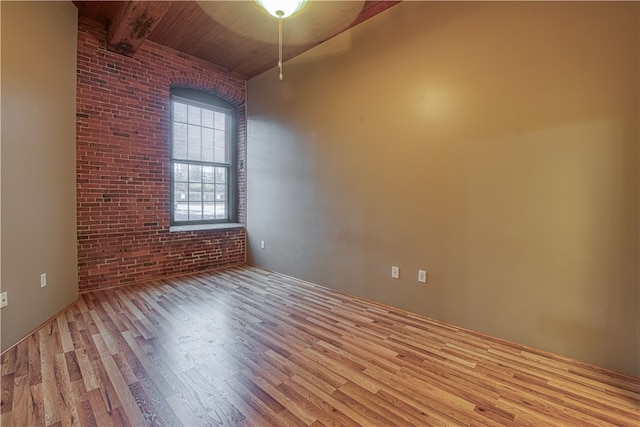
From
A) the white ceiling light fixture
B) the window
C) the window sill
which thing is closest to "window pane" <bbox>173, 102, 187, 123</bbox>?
the window

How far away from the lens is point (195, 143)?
4.37m

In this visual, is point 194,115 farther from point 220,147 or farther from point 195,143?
point 220,147

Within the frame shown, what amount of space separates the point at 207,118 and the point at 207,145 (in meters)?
0.42

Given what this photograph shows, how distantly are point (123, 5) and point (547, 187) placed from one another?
3999mm

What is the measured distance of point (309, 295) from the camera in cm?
332

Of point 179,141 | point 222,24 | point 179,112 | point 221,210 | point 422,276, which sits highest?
point 222,24

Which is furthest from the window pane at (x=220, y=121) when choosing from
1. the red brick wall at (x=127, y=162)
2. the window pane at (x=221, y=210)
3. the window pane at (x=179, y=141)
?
the window pane at (x=221, y=210)

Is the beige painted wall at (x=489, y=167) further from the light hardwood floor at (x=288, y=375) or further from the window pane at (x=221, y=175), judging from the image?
the window pane at (x=221, y=175)

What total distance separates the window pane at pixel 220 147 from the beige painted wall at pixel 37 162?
187cm

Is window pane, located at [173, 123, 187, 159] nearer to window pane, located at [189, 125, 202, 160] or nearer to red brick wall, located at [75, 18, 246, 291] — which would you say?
window pane, located at [189, 125, 202, 160]

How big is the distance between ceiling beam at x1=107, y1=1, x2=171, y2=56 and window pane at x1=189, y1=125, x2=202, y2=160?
1.17m

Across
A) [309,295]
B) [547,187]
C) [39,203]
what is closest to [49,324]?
[39,203]

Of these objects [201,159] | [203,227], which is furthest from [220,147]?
[203,227]

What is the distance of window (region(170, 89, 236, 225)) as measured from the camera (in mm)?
4188
